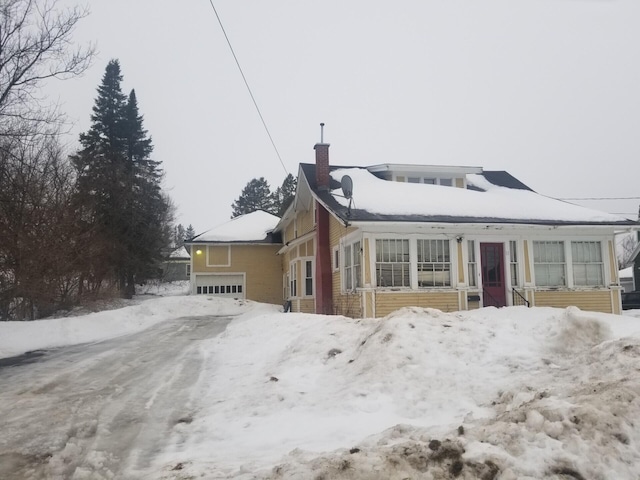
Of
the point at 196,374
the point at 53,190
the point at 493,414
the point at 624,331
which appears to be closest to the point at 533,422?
the point at 493,414

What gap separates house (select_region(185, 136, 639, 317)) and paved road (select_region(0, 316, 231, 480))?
6870 millimetres

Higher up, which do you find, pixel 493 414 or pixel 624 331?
pixel 624 331

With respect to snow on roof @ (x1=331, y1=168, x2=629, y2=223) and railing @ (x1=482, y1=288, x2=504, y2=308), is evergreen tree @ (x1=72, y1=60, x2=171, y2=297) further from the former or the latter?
railing @ (x1=482, y1=288, x2=504, y2=308)

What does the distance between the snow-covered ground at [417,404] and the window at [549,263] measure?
29.6 feet

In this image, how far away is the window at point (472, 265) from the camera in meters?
16.1

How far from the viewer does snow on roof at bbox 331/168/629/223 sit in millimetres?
16138

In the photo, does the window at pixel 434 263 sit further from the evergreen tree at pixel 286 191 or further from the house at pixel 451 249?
the evergreen tree at pixel 286 191

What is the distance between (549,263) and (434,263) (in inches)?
174

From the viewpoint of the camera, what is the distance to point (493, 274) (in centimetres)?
1642

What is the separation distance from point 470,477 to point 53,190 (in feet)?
74.5

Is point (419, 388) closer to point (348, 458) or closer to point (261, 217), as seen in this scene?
point (348, 458)

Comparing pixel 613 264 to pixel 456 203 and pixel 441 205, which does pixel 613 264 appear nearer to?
pixel 456 203

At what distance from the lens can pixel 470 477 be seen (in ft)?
10.4

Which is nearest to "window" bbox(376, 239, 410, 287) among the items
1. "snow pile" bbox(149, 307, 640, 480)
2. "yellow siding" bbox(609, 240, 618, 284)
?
"snow pile" bbox(149, 307, 640, 480)
